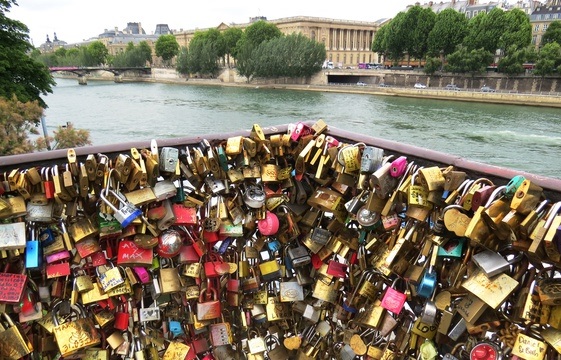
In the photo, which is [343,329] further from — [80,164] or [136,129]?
[136,129]

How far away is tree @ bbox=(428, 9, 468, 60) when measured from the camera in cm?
3625

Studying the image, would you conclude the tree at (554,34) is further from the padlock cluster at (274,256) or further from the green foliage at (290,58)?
the padlock cluster at (274,256)

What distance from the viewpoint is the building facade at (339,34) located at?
58.1 meters

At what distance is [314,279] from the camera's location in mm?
1795

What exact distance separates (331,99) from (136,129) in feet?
51.2

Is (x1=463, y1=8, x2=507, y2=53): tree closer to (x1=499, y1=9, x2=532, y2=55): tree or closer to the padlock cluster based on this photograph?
(x1=499, y1=9, x2=532, y2=55): tree

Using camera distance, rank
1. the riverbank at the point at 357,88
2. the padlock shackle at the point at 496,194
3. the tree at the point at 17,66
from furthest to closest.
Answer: the riverbank at the point at 357,88 < the tree at the point at 17,66 < the padlock shackle at the point at 496,194

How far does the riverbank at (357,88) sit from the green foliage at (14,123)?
1044 inches

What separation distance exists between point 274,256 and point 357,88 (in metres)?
33.6

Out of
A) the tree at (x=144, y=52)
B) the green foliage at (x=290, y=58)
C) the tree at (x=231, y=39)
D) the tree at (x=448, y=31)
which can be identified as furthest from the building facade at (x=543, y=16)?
the tree at (x=144, y=52)

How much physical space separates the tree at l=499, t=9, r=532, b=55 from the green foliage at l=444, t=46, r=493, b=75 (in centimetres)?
156

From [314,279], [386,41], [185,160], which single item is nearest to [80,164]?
[185,160]

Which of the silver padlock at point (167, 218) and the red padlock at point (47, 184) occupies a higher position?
the red padlock at point (47, 184)

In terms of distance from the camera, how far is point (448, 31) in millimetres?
36219
